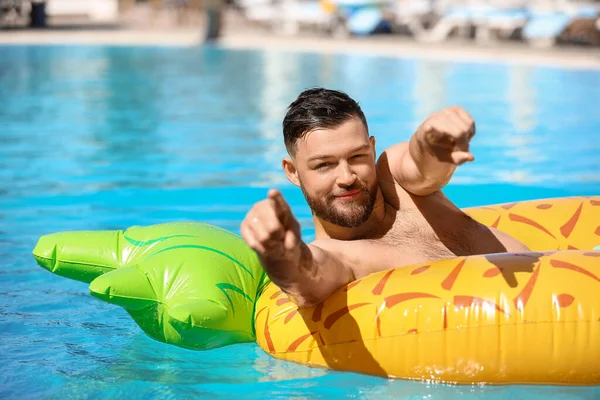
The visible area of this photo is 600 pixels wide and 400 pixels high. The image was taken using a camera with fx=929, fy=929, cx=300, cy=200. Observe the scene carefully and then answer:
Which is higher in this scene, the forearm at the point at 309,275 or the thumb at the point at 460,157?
the thumb at the point at 460,157

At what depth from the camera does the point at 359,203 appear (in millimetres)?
3385

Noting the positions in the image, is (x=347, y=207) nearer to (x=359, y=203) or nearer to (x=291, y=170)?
(x=359, y=203)

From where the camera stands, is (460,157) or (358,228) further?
(358,228)

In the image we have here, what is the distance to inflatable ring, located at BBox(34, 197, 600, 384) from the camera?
121 inches

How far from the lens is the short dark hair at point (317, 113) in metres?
3.35

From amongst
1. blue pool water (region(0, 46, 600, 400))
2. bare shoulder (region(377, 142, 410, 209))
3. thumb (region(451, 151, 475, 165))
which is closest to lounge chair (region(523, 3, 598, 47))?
blue pool water (region(0, 46, 600, 400))

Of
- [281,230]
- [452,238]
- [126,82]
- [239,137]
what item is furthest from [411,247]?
A: [126,82]

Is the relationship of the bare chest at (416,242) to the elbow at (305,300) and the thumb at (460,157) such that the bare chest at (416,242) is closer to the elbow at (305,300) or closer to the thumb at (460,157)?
the elbow at (305,300)

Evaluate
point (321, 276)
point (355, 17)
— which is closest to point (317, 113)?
point (321, 276)

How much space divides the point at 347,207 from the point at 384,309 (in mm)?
411

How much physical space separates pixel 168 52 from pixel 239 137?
11.6m

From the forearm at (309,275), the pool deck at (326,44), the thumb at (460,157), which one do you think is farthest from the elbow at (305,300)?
the pool deck at (326,44)

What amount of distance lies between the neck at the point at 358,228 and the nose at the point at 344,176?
0.23m

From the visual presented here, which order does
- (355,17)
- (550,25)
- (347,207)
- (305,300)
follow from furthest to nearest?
(355,17)
(550,25)
(347,207)
(305,300)
